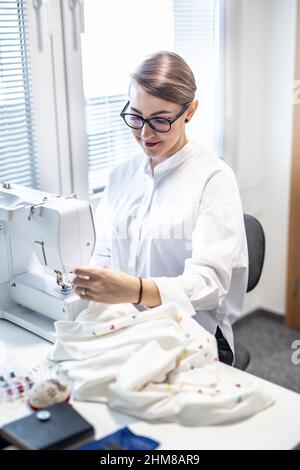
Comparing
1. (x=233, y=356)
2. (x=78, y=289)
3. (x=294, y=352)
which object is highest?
(x=78, y=289)

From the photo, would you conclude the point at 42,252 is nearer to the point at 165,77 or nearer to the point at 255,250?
the point at 165,77

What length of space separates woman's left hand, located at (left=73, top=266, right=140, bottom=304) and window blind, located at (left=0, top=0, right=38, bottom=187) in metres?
0.77

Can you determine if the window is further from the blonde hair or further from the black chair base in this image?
the black chair base

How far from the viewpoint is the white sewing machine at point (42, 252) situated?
1.66m

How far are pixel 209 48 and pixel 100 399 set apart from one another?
6.41 feet

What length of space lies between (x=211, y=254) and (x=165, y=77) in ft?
1.70

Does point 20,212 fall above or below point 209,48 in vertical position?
below

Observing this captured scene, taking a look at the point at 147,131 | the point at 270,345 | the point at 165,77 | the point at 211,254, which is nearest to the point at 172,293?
the point at 211,254

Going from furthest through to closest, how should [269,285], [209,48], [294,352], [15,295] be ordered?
[269,285] → [294,352] → [209,48] → [15,295]

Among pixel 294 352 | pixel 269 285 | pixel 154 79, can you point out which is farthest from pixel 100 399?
pixel 269 285

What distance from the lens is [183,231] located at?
5.98 feet

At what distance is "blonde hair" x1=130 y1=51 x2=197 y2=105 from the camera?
1736 mm

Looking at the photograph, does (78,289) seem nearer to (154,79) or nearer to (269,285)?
(154,79)

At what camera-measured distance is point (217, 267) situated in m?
1.67
